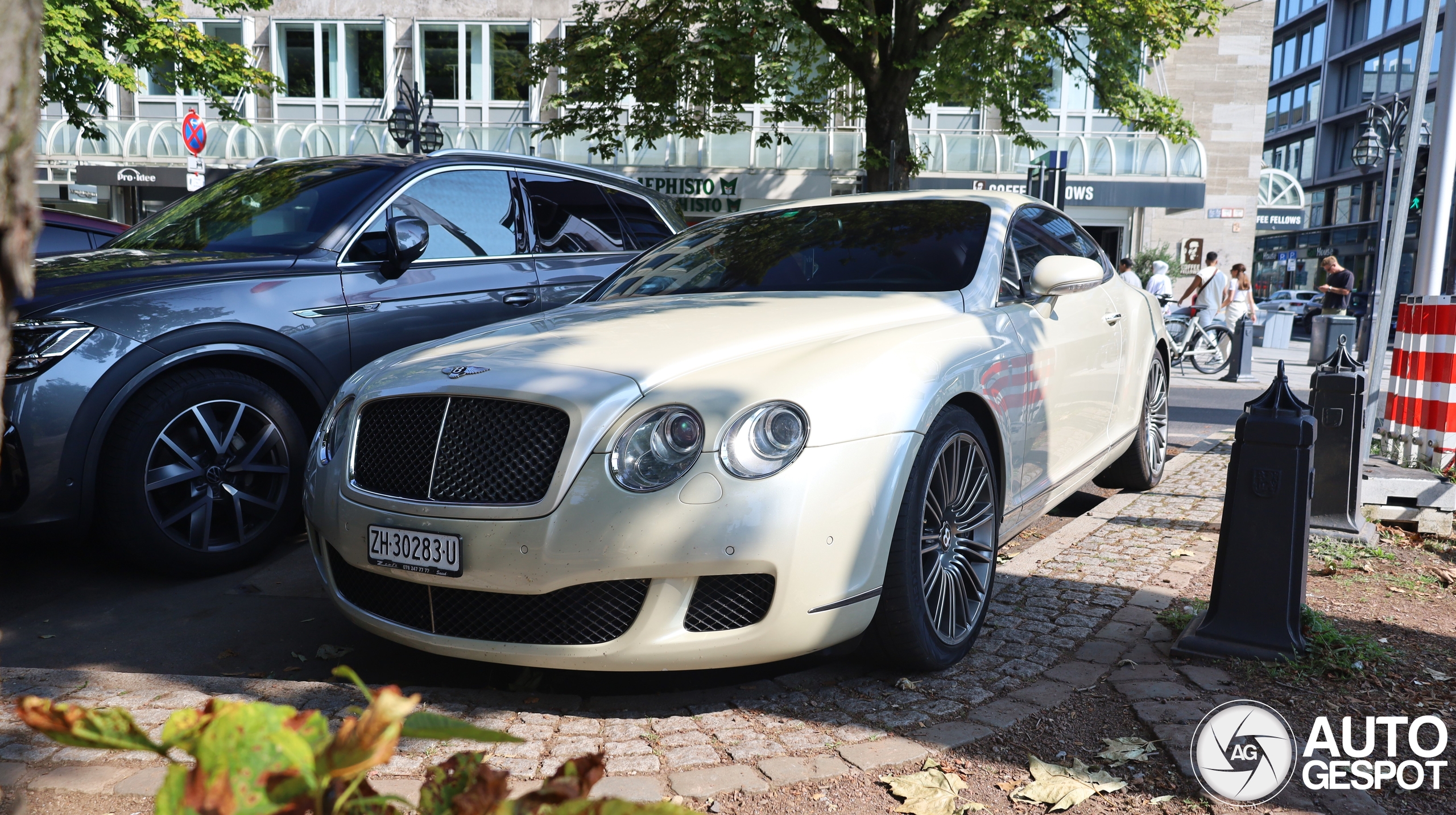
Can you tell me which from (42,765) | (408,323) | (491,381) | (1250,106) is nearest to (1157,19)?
(408,323)

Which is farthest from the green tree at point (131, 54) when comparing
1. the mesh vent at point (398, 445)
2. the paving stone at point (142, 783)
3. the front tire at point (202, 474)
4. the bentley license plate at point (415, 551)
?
the paving stone at point (142, 783)

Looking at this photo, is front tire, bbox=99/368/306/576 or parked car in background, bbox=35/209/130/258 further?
parked car in background, bbox=35/209/130/258

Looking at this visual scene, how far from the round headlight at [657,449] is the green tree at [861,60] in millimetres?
10380

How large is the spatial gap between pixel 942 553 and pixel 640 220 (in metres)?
4.05

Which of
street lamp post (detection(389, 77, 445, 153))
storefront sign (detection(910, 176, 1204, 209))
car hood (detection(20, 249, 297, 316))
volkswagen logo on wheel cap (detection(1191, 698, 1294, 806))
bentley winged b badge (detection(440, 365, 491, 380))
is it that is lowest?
volkswagen logo on wheel cap (detection(1191, 698, 1294, 806))

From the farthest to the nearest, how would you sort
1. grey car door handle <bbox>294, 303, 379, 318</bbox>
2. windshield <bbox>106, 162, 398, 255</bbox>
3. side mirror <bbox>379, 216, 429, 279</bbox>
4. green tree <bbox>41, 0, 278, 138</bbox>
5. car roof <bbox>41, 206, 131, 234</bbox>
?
green tree <bbox>41, 0, 278, 138</bbox> → car roof <bbox>41, 206, 131, 234</bbox> → windshield <bbox>106, 162, 398, 255</bbox> → side mirror <bbox>379, 216, 429, 279</bbox> → grey car door handle <bbox>294, 303, 379, 318</bbox>

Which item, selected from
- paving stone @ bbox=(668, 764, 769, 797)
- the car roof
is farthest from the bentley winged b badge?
the car roof

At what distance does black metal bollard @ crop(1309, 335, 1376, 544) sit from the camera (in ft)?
17.3

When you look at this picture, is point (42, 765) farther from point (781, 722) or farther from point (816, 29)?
point (816, 29)

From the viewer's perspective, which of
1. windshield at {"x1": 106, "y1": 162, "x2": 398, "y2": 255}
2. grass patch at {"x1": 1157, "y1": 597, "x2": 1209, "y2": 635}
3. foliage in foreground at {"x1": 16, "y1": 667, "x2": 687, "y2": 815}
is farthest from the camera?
windshield at {"x1": 106, "y1": 162, "x2": 398, "y2": 255}

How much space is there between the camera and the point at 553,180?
6.38 meters

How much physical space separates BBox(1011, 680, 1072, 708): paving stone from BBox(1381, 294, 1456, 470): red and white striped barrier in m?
4.33

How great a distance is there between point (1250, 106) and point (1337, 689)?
105ft

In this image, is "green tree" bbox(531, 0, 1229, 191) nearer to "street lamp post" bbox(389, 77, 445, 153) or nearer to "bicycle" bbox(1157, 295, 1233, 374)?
"street lamp post" bbox(389, 77, 445, 153)
